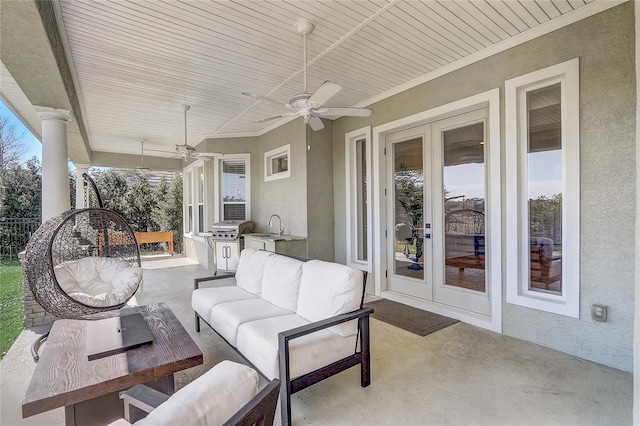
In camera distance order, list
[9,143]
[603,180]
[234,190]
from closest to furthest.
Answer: [603,180]
[9,143]
[234,190]

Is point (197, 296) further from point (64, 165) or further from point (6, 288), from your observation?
point (6, 288)

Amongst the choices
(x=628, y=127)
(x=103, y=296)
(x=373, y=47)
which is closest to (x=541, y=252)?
(x=628, y=127)

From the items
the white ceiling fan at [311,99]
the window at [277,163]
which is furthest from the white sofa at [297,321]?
the window at [277,163]

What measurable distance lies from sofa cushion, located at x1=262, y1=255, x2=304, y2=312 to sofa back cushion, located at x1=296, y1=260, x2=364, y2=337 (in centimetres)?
A: 13

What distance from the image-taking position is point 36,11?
187 centimetres

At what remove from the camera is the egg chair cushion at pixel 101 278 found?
92.9 inches

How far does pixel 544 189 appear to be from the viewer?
3004 millimetres

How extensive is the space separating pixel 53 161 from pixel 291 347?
355 centimetres

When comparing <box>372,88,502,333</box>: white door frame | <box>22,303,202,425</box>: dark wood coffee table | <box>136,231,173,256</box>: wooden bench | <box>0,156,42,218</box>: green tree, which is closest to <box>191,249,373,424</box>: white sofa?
<box>22,303,202,425</box>: dark wood coffee table

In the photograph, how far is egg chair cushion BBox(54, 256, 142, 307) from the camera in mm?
2359

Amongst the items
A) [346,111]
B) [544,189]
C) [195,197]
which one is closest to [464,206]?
[544,189]

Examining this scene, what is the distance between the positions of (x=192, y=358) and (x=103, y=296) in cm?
89

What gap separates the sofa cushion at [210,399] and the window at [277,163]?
15.9ft

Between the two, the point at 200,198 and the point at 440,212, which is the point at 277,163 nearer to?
the point at 200,198
